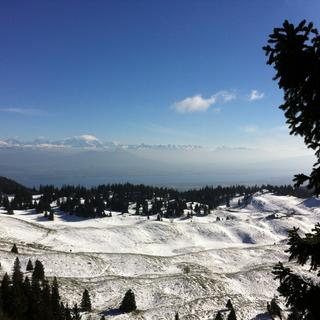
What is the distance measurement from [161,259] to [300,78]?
3258 inches

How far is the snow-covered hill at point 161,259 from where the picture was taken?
57188 mm

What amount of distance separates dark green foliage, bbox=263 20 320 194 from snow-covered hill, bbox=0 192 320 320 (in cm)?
4743

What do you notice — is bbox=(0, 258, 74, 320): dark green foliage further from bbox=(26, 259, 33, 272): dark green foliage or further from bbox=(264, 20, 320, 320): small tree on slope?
bbox=(264, 20, 320, 320): small tree on slope

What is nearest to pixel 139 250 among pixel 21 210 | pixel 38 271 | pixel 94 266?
pixel 94 266

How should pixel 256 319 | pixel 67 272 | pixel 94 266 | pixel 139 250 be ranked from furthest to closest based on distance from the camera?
pixel 139 250, pixel 94 266, pixel 67 272, pixel 256 319

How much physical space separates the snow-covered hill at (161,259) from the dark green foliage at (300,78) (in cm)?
4743

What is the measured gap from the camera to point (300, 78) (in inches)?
322

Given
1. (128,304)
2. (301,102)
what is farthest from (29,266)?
(301,102)

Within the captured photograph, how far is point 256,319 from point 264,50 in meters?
52.9

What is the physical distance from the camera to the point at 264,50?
854 cm

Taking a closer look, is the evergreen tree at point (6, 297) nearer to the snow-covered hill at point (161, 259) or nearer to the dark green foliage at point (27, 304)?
the dark green foliage at point (27, 304)

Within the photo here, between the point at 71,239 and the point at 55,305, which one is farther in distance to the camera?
the point at 71,239

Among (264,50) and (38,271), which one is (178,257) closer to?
(38,271)

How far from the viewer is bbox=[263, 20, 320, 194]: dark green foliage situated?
7898 mm
